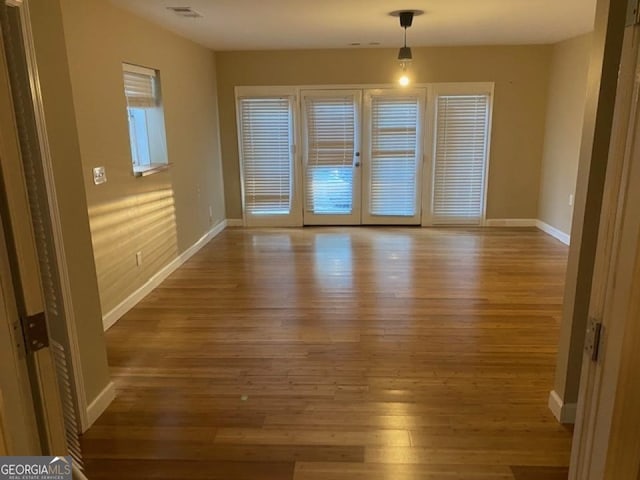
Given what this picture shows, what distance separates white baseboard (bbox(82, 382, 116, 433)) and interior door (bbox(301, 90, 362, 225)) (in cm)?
453

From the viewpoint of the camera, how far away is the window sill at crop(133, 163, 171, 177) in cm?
408

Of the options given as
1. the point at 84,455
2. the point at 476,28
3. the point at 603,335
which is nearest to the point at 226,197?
the point at 476,28

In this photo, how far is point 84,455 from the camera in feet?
7.11

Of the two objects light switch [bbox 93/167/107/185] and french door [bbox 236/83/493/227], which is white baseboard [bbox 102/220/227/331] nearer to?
light switch [bbox 93/167/107/185]

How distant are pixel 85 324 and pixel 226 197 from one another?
4.62 metres

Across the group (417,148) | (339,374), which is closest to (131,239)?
(339,374)

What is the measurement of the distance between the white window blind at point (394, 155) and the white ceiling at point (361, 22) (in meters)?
0.81

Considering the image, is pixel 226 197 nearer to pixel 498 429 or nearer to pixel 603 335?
pixel 498 429

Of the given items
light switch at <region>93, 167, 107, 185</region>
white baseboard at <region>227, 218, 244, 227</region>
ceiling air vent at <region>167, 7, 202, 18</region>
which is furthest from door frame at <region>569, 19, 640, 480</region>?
white baseboard at <region>227, 218, 244, 227</region>

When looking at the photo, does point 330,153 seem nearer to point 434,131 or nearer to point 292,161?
point 292,161

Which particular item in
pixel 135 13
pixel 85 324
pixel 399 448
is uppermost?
pixel 135 13

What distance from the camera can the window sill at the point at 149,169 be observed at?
161 inches

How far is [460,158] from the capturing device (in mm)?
6539

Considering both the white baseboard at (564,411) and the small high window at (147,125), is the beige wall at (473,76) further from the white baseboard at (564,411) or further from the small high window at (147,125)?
the white baseboard at (564,411)
